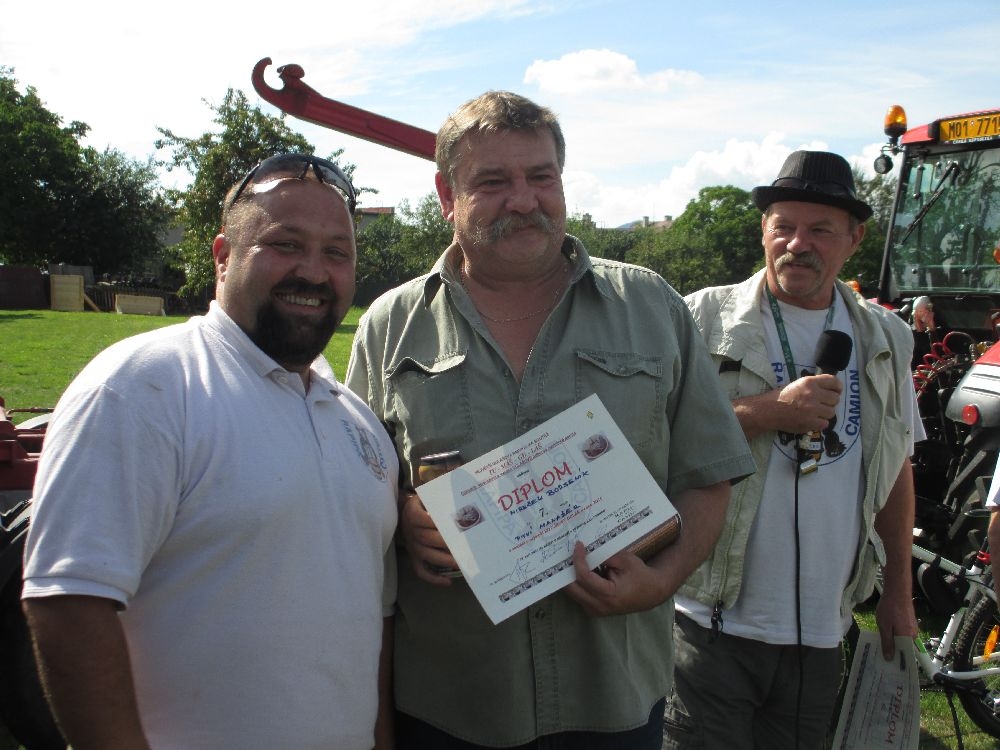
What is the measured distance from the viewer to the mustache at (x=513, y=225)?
2.16 meters

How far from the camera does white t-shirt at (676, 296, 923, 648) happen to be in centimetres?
268

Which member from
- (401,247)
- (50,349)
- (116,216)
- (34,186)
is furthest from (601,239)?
(50,349)

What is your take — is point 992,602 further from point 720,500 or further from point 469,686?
point 469,686

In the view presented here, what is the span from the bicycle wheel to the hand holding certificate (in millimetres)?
2786

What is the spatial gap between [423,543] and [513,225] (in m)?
0.82

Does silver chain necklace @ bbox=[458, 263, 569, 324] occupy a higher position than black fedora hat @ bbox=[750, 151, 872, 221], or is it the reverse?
black fedora hat @ bbox=[750, 151, 872, 221]

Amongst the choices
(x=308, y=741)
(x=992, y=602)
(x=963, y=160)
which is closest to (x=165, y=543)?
(x=308, y=741)

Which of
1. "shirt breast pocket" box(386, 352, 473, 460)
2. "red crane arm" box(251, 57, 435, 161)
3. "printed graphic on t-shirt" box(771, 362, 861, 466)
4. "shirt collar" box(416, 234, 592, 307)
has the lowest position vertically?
"printed graphic on t-shirt" box(771, 362, 861, 466)

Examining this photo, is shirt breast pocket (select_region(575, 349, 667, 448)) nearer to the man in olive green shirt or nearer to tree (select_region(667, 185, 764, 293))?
the man in olive green shirt

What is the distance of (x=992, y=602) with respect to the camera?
394 cm

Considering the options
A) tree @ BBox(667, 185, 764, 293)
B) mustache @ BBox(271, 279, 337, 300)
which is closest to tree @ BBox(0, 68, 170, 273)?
tree @ BBox(667, 185, 764, 293)

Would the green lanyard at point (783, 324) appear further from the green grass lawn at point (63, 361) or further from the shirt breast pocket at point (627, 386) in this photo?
the green grass lawn at point (63, 361)

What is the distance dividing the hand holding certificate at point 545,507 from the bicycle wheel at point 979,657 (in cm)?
279

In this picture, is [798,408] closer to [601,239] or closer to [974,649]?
[974,649]
